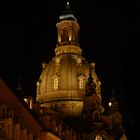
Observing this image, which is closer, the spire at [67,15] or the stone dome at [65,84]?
the stone dome at [65,84]

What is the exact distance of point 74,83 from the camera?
8894cm

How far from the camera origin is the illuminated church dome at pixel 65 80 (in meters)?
86.2

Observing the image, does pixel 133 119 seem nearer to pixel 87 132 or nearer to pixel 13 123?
pixel 13 123

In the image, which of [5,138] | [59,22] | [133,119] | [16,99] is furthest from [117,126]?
[133,119]

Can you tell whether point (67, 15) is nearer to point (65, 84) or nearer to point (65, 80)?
point (65, 80)

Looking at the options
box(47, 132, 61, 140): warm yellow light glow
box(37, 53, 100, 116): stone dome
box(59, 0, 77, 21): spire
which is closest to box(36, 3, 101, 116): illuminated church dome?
box(37, 53, 100, 116): stone dome

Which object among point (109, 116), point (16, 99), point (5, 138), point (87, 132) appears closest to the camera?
point (5, 138)

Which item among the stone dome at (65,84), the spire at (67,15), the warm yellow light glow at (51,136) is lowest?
the warm yellow light glow at (51,136)

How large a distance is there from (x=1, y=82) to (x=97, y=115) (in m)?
46.6

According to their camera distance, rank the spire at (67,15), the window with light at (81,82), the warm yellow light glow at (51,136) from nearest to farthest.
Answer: the warm yellow light glow at (51,136), the window with light at (81,82), the spire at (67,15)

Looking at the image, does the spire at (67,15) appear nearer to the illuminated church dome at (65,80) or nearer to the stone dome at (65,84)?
the illuminated church dome at (65,80)

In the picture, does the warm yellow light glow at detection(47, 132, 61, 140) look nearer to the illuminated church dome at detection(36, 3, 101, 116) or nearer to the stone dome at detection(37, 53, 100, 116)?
the illuminated church dome at detection(36, 3, 101, 116)

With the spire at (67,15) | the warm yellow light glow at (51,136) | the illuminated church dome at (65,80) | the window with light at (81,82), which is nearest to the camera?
the warm yellow light glow at (51,136)

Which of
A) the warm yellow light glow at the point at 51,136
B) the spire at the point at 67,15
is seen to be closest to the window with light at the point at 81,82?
the spire at the point at 67,15
